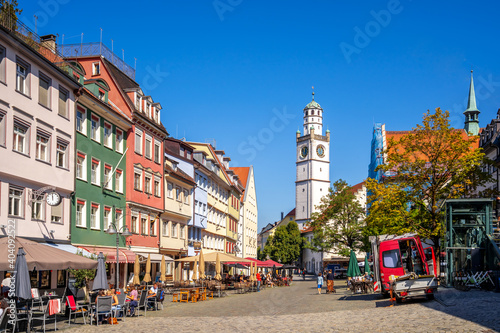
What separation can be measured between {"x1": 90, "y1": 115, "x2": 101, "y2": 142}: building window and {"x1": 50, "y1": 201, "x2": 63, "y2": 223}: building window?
5317 millimetres

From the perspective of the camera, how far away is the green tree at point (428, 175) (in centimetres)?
3397

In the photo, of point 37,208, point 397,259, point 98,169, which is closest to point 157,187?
point 98,169

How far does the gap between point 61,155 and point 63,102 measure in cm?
261

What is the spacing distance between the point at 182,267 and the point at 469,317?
1399 inches

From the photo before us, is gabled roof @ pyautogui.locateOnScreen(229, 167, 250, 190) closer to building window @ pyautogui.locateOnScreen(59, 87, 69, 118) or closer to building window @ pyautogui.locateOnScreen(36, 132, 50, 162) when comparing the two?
building window @ pyautogui.locateOnScreen(59, 87, 69, 118)

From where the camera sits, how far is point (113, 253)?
112 ft

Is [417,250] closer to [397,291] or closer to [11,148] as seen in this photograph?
[397,291]

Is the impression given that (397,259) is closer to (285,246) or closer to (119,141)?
(119,141)

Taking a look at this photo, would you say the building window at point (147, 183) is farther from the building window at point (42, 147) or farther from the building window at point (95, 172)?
the building window at point (42, 147)

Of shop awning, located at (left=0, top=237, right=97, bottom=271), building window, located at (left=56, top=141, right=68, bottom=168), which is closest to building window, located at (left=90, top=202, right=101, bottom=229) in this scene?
building window, located at (left=56, top=141, right=68, bottom=168)

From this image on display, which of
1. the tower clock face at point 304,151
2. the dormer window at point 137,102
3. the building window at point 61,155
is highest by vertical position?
the tower clock face at point 304,151

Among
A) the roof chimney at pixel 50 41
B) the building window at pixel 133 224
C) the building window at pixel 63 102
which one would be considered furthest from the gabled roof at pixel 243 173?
the building window at pixel 63 102

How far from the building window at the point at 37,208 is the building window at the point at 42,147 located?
71.2 inches

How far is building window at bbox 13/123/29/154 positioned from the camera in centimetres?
2581
